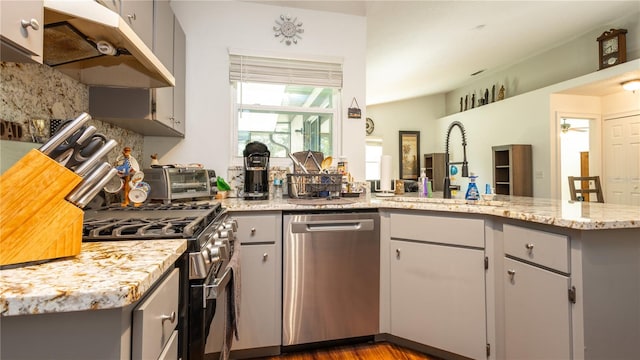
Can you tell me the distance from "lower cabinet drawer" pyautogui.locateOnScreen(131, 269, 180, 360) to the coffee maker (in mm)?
1428

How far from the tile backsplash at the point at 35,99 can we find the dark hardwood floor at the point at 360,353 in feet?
5.31

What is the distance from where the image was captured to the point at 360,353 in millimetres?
1901

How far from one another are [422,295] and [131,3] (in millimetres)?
2071

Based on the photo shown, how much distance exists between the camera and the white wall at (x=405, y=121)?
7129 millimetres

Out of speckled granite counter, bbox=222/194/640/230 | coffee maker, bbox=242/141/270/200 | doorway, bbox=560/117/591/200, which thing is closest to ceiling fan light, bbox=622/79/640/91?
doorway, bbox=560/117/591/200

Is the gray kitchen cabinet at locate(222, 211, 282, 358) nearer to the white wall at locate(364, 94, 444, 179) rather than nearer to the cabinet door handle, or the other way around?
the cabinet door handle

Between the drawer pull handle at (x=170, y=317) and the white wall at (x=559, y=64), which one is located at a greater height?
the white wall at (x=559, y=64)

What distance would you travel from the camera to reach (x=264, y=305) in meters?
1.81

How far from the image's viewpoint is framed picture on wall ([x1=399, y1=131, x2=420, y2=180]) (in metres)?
7.17

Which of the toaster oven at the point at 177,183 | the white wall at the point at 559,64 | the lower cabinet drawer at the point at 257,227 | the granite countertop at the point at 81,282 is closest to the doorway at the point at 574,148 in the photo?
the white wall at the point at 559,64

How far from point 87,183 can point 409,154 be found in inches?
278

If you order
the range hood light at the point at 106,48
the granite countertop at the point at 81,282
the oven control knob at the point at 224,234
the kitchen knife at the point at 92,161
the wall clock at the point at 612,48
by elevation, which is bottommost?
the oven control knob at the point at 224,234

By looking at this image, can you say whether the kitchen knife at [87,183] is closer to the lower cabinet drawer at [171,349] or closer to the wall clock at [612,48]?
the lower cabinet drawer at [171,349]

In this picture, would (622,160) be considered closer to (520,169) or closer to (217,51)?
(520,169)
